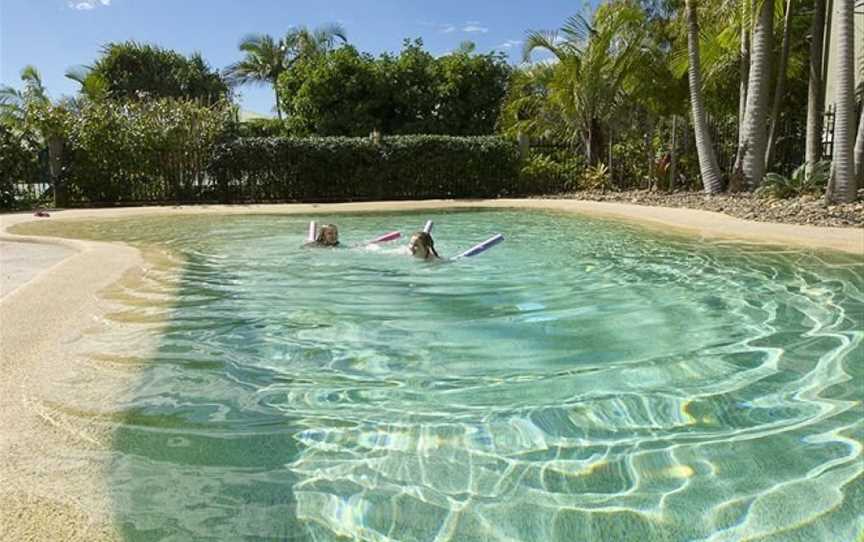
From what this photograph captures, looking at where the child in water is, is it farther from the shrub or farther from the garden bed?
the shrub

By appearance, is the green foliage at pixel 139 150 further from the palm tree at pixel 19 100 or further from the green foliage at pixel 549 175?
the green foliage at pixel 549 175

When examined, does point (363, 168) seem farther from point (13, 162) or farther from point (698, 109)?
point (698, 109)

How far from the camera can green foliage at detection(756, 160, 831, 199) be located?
12242 millimetres

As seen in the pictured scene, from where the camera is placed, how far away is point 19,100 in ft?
57.8

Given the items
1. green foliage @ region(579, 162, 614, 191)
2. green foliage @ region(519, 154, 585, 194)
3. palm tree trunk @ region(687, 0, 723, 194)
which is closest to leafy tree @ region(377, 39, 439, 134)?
green foliage @ region(519, 154, 585, 194)

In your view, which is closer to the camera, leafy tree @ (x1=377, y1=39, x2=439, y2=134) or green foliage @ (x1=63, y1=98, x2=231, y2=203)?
green foliage @ (x1=63, y1=98, x2=231, y2=203)

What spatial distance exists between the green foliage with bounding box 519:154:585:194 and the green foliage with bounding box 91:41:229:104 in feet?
92.3

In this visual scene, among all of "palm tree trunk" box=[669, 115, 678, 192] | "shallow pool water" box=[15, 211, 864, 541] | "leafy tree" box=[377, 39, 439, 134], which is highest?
"leafy tree" box=[377, 39, 439, 134]

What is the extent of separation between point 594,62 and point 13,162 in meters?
14.9

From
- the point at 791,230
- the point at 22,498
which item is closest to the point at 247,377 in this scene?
the point at 22,498

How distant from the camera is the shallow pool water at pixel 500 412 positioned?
99.9 inches

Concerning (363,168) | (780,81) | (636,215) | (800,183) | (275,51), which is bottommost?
(636,215)

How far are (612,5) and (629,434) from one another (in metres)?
17.1

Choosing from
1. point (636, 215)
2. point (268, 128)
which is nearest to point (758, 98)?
point (636, 215)
